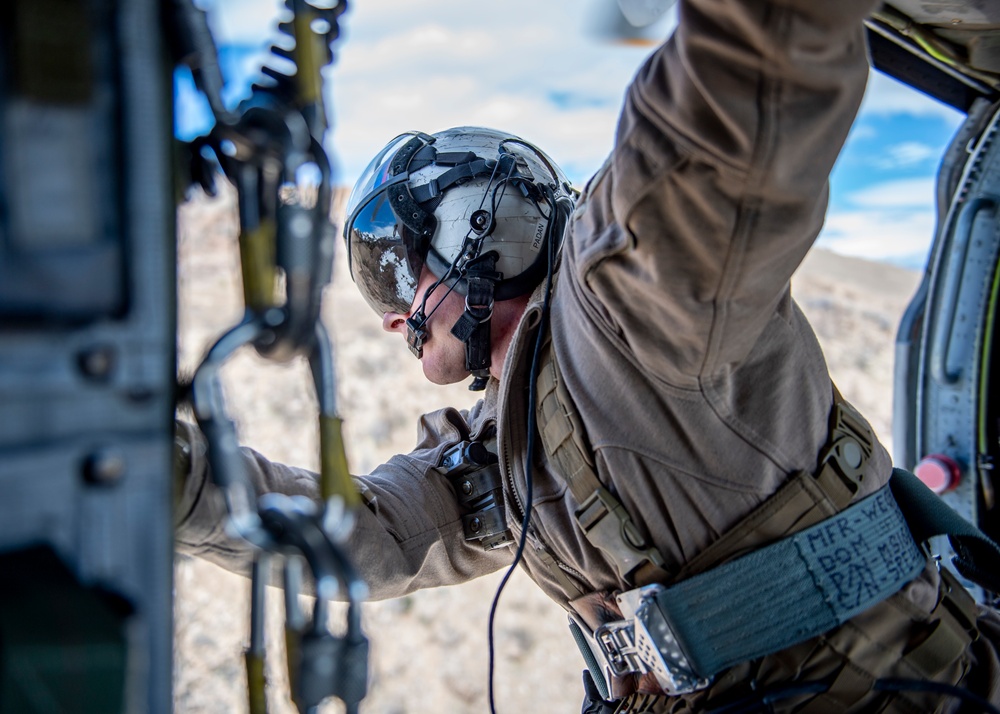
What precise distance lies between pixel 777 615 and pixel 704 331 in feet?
1.88

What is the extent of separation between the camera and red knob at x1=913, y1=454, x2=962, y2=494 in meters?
2.67

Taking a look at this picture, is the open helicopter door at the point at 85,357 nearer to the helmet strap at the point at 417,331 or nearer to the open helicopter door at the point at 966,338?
the helmet strap at the point at 417,331

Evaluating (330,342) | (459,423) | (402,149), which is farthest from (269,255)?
(459,423)

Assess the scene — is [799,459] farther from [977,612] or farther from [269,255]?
[269,255]

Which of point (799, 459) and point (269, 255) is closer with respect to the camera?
point (269, 255)

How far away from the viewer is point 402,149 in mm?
2285

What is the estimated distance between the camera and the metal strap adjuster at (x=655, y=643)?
1.52 meters

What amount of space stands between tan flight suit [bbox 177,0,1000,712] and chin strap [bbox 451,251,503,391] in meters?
0.35

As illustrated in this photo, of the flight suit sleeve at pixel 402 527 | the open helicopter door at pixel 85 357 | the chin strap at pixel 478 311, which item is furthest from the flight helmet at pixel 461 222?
the open helicopter door at pixel 85 357

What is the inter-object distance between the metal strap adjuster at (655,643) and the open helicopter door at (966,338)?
1518mm

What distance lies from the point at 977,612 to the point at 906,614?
1.05 ft

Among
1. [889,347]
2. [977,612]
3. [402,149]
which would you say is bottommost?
[977,612]

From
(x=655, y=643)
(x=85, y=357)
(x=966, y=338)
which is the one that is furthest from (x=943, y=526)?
(x=85, y=357)

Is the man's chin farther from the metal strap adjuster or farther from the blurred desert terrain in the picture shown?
the blurred desert terrain
